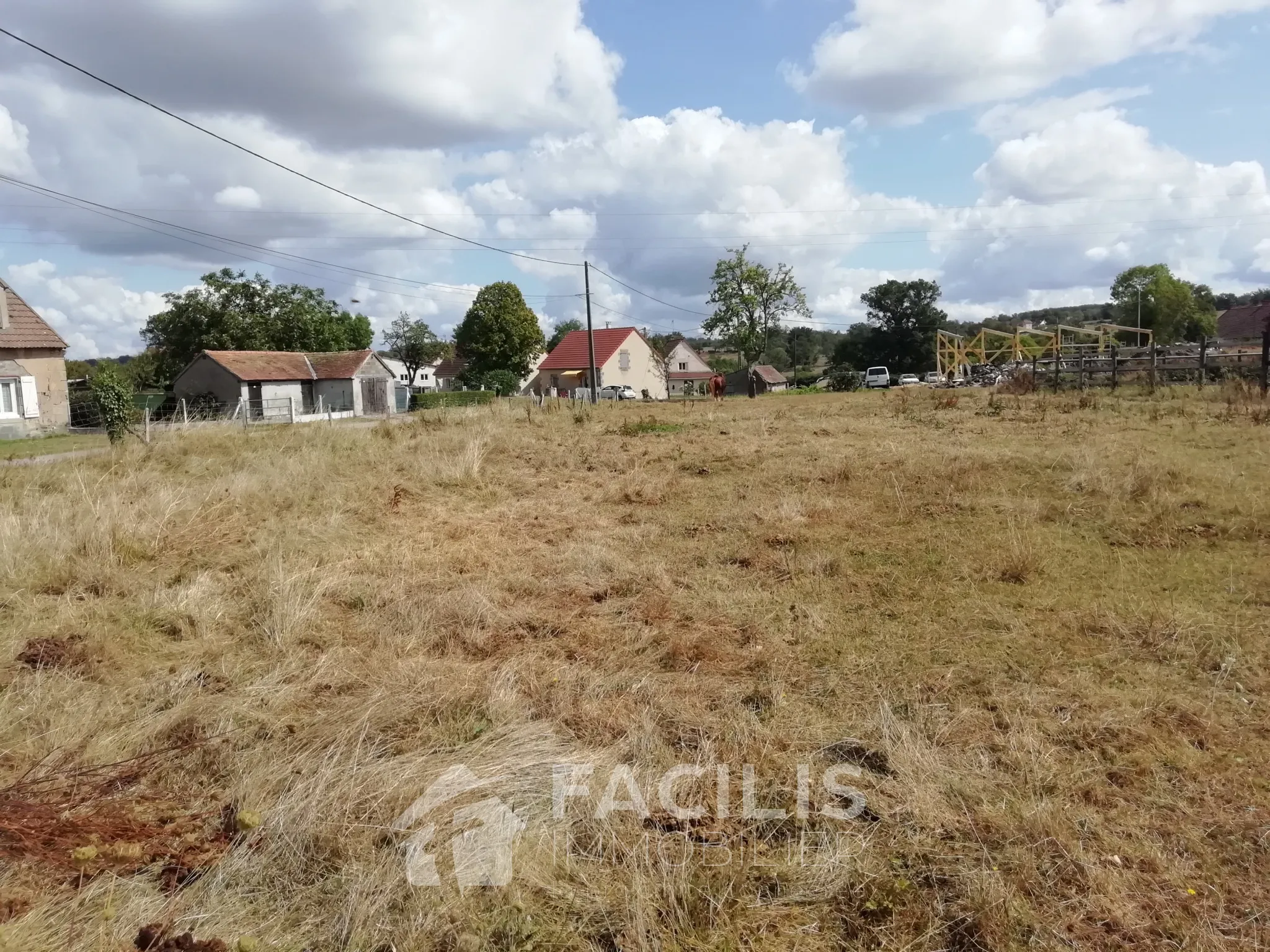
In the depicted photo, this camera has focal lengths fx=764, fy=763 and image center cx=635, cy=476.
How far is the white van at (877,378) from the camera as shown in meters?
51.2

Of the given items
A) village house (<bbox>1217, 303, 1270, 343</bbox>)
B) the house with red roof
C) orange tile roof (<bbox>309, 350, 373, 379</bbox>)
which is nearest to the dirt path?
orange tile roof (<bbox>309, 350, 373, 379</bbox>)

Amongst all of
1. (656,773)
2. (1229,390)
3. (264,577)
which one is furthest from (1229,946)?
(1229,390)

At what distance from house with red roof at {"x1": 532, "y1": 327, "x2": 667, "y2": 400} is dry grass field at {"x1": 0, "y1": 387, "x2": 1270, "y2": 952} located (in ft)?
156

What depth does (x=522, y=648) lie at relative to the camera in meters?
5.50

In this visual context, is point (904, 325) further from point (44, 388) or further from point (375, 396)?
point (44, 388)

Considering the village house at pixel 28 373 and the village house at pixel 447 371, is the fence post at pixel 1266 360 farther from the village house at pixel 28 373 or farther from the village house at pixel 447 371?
the village house at pixel 447 371

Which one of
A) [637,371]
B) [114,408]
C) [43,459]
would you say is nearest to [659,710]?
[43,459]

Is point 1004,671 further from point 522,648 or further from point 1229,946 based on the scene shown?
point 522,648

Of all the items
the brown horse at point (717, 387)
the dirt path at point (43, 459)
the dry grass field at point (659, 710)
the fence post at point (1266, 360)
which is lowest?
the dry grass field at point (659, 710)

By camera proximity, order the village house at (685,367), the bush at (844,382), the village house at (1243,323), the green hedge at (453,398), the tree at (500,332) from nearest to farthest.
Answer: the green hedge at (453,398)
the bush at (844,382)
the village house at (1243,323)
the tree at (500,332)
the village house at (685,367)

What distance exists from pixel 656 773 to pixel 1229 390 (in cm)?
1990

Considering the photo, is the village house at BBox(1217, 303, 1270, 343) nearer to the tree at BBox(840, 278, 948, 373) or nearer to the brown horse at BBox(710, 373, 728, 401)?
the tree at BBox(840, 278, 948, 373)

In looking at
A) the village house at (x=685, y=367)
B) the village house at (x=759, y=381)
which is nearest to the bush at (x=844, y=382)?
the village house at (x=759, y=381)

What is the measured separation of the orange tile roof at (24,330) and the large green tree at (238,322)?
20.9 meters
